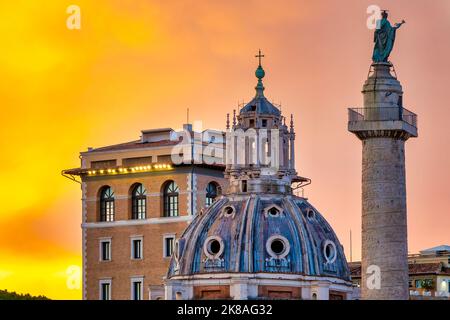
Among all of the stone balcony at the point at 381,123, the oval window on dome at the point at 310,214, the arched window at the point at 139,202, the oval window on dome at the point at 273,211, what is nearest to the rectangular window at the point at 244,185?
the oval window on dome at the point at 273,211

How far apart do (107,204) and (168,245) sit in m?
6.22

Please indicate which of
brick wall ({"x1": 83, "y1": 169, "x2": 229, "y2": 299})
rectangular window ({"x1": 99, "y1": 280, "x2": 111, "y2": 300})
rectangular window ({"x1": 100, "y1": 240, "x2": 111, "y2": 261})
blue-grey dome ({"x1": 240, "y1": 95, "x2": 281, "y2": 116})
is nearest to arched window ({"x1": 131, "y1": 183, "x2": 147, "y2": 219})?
brick wall ({"x1": 83, "y1": 169, "x2": 229, "y2": 299})

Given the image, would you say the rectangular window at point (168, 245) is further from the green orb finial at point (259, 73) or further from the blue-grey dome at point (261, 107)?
the green orb finial at point (259, 73)

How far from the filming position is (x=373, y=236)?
10362cm

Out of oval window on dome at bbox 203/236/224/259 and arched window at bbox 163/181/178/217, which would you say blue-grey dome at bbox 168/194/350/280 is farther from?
arched window at bbox 163/181/178/217

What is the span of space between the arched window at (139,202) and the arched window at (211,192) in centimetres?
418

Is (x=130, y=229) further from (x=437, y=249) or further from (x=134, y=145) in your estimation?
(x=437, y=249)

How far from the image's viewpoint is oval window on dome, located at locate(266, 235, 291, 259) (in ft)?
417

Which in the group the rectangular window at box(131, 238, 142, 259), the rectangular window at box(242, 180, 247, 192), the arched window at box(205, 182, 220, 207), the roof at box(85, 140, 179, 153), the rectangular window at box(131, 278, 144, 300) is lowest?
the rectangular window at box(131, 278, 144, 300)

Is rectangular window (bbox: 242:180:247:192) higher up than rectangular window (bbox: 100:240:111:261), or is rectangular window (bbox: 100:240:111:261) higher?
rectangular window (bbox: 242:180:247:192)

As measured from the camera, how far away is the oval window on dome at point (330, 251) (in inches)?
5022

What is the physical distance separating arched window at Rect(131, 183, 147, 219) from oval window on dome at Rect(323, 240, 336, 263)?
51.8 feet
